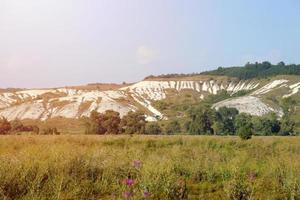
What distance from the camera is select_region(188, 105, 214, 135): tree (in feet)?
265

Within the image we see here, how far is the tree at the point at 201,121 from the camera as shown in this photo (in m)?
80.8

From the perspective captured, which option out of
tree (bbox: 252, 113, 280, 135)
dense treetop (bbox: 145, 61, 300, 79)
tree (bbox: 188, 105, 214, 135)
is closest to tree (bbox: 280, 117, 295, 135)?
tree (bbox: 252, 113, 280, 135)

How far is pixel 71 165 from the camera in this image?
33.9 feet

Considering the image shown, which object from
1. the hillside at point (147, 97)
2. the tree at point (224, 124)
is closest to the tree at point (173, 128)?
the tree at point (224, 124)

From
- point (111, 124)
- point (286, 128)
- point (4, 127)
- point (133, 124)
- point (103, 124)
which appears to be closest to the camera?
point (4, 127)

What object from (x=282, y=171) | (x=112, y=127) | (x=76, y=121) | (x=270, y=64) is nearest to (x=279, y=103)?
(x=76, y=121)

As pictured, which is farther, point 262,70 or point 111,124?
point 262,70

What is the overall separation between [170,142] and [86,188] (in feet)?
84.3

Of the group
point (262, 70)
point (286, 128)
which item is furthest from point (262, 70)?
point (286, 128)

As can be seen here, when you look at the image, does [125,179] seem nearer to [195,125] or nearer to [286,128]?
[286,128]

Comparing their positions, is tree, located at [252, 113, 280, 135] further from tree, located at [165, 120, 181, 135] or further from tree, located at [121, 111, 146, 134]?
tree, located at [121, 111, 146, 134]

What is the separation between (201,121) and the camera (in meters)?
82.0

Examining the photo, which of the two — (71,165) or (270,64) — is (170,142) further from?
(270,64)

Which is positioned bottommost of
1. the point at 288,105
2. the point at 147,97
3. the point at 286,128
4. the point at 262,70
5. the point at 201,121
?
the point at 286,128
